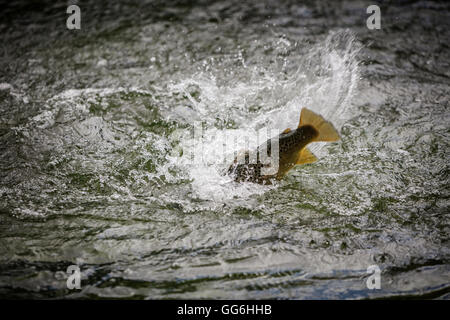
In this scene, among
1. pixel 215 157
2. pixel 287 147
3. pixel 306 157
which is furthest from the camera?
pixel 215 157

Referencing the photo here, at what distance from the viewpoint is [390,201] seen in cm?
301

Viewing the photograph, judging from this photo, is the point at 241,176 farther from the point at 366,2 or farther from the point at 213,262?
the point at 366,2

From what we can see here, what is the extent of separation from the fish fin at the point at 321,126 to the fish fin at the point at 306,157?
0.53ft

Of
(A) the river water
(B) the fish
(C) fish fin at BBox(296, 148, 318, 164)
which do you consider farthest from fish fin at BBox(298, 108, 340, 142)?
(A) the river water

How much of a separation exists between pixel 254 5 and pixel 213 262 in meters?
4.54

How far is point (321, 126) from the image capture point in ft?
9.51

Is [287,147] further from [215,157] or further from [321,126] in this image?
[215,157]

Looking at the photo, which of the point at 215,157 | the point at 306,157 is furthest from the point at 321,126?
the point at 215,157

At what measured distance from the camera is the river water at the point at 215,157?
2510 mm

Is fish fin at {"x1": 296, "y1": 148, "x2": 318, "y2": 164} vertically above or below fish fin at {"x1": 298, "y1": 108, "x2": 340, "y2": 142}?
below

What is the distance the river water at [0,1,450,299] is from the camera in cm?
251

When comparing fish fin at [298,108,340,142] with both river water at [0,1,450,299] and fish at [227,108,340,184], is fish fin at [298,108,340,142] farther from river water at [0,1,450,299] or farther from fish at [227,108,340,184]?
river water at [0,1,450,299]

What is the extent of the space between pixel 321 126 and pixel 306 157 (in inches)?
11.4

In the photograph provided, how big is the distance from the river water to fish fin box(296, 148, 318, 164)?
221 mm
